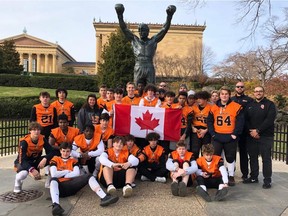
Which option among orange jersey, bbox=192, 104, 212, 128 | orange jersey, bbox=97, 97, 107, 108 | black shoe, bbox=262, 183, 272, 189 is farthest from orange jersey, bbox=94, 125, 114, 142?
black shoe, bbox=262, 183, 272, 189

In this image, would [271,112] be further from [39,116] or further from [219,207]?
[39,116]

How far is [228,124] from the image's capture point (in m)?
5.91

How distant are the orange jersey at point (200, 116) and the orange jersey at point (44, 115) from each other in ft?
10.3

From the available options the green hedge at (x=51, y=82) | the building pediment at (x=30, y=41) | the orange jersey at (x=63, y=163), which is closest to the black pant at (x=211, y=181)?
the orange jersey at (x=63, y=163)

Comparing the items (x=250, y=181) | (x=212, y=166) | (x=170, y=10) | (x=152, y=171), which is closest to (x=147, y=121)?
(x=152, y=171)

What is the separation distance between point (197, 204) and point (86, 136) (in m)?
2.44

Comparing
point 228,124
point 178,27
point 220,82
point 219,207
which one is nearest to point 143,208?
point 219,207

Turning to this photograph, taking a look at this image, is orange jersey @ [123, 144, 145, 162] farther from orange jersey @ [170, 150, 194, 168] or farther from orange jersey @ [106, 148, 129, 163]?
orange jersey @ [170, 150, 194, 168]

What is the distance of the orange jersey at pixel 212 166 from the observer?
5.44 m

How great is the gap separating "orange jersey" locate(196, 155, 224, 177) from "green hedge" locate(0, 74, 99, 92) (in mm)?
27284

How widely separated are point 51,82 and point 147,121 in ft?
94.1

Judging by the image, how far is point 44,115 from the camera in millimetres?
6562

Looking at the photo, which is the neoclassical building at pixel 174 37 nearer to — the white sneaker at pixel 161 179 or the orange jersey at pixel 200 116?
the orange jersey at pixel 200 116

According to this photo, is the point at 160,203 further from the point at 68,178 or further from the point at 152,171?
the point at 68,178
